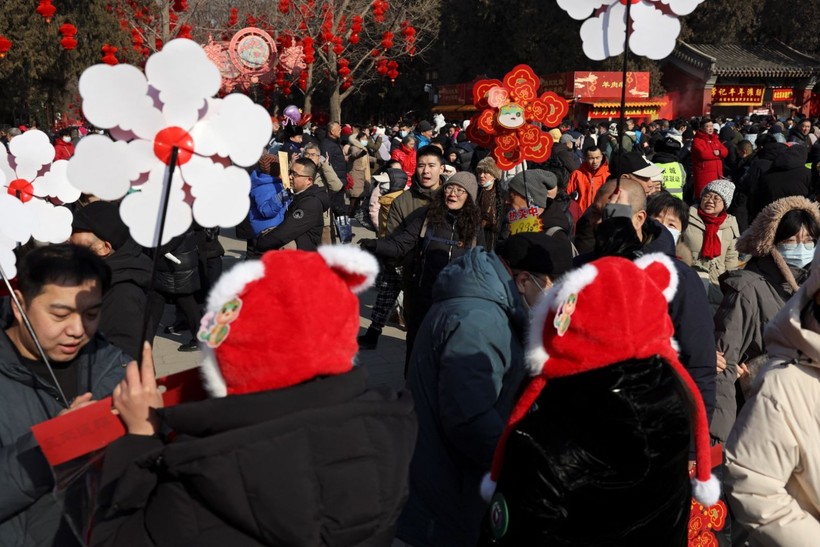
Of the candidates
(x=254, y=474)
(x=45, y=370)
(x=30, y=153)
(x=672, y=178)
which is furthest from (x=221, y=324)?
(x=672, y=178)

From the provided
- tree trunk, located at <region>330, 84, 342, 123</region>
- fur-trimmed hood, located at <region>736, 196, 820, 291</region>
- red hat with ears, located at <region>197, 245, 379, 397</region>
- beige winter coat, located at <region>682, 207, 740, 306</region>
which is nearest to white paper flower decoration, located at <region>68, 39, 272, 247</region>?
red hat with ears, located at <region>197, 245, 379, 397</region>

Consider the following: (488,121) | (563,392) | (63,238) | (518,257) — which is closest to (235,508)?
(563,392)

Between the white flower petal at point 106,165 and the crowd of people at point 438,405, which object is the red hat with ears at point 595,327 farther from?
the white flower petal at point 106,165

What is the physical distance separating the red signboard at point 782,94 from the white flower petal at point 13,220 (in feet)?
116

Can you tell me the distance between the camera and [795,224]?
362 cm

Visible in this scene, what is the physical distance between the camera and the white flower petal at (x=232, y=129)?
1978 millimetres

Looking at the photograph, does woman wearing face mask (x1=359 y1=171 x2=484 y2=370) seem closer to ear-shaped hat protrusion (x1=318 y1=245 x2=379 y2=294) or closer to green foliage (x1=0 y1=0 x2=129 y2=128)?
ear-shaped hat protrusion (x1=318 y1=245 x2=379 y2=294)

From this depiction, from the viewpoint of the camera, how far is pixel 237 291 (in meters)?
1.63

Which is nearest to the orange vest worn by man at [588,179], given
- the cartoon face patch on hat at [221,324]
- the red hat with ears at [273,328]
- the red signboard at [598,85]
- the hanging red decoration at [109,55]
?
the red hat with ears at [273,328]

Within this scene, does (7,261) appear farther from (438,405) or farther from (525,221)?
(525,221)

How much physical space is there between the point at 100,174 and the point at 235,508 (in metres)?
0.93

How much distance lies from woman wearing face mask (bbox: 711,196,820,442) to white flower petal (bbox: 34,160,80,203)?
282cm

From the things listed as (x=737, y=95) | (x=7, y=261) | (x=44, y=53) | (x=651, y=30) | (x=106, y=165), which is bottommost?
(x=737, y=95)

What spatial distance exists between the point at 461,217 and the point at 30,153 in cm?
272
